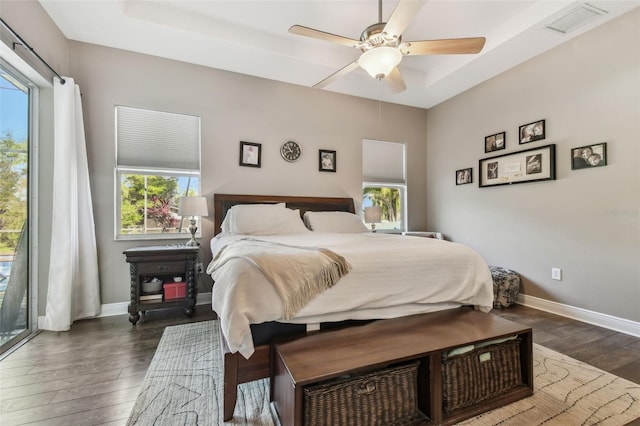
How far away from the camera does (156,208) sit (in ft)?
10.5

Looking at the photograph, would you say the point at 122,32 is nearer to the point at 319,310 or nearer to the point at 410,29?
the point at 410,29

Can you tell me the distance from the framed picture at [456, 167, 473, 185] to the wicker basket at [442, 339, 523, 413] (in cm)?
285

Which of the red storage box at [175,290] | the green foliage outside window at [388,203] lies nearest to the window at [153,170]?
the red storage box at [175,290]

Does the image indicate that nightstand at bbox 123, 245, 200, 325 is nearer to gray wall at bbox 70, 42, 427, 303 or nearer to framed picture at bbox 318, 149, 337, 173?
gray wall at bbox 70, 42, 427, 303

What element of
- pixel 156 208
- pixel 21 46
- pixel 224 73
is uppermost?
pixel 224 73

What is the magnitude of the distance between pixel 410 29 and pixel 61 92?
350cm

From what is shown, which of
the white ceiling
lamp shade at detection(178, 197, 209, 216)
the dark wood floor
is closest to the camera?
the dark wood floor

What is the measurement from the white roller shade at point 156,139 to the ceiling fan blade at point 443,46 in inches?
99.4

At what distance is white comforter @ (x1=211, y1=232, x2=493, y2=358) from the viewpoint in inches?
53.4

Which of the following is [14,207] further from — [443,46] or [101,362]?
[443,46]

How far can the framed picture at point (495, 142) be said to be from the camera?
3482 mm

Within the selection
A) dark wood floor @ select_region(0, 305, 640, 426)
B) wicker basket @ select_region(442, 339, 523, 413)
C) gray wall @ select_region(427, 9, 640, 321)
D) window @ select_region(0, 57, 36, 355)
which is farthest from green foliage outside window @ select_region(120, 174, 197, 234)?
gray wall @ select_region(427, 9, 640, 321)

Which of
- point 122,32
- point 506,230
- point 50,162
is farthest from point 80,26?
point 506,230

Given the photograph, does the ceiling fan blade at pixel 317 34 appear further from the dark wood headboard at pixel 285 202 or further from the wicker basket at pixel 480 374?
the wicker basket at pixel 480 374
